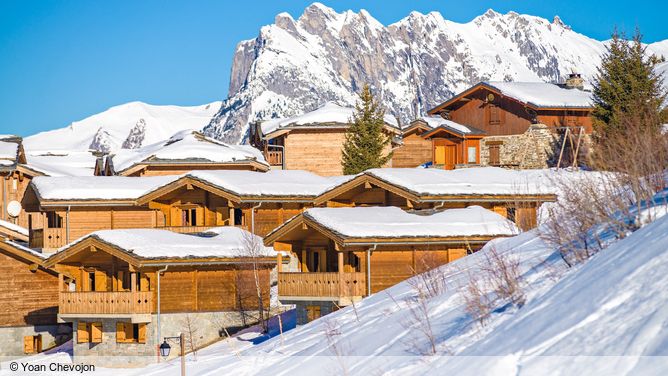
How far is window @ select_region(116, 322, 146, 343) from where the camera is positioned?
3569 centimetres

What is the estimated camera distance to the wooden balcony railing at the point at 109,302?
34969 mm

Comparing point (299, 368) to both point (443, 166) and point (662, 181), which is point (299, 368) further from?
point (443, 166)

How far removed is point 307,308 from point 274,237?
3129 millimetres

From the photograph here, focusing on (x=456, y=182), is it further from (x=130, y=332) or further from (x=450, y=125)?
(x=450, y=125)

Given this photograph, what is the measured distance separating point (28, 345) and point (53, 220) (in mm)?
8770

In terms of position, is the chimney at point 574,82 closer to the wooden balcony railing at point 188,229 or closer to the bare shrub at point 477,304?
the wooden balcony railing at point 188,229

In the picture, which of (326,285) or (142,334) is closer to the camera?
(326,285)

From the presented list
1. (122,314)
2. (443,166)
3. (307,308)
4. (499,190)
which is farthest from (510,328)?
(443,166)

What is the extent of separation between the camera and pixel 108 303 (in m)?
35.2

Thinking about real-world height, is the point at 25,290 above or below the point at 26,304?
above

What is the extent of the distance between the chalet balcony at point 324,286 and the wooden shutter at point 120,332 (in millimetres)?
6080

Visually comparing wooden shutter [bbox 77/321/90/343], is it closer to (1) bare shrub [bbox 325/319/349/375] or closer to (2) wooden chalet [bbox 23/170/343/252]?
(2) wooden chalet [bbox 23/170/343/252]

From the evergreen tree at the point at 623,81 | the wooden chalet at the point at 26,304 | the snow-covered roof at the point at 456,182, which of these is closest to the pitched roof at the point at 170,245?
the wooden chalet at the point at 26,304

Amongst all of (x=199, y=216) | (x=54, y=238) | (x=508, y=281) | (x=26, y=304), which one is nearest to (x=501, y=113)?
(x=199, y=216)
